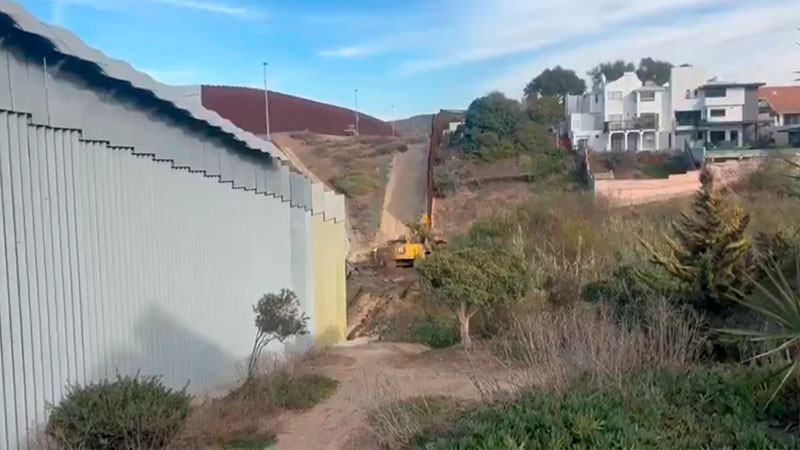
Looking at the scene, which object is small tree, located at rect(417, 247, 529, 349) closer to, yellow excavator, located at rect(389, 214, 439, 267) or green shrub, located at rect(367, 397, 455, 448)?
green shrub, located at rect(367, 397, 455, 448)

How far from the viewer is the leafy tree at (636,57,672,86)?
8188cm

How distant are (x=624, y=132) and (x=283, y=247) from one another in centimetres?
4089

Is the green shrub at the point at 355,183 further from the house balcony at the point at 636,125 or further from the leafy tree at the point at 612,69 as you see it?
the leafy tree at the point at 612,69

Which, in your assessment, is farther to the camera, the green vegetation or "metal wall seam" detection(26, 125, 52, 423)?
the green vegetation

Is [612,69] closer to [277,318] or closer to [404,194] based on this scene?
[404,194]

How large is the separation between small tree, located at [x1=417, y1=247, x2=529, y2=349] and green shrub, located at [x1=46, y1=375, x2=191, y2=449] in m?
5.86

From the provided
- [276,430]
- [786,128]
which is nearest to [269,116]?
[786,128]

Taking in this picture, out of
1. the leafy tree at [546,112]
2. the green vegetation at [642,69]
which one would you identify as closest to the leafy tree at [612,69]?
the green vegetation at [642,69]

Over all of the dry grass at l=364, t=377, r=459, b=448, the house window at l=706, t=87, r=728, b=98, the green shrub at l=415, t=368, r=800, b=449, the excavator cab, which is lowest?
the excavator cab

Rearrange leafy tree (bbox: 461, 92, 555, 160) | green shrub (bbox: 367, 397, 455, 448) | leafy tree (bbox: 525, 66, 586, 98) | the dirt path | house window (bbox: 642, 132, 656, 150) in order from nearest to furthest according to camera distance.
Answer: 1. green shrub (bbox: 367, 397, 455, 448)
2. the dirt path
3. leafy tree (bbox: 461, 92, 555, 160)
4. house window (bbox: 642, 132, 656, 150)
5. leafy tree (bbox: 525, 66, 586, 98)

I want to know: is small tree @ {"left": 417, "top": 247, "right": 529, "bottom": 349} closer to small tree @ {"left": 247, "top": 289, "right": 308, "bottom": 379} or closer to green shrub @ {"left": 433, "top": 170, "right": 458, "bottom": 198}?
small tree @ {"left": 247, "top": 289, "right": 308, "bottom": 379}

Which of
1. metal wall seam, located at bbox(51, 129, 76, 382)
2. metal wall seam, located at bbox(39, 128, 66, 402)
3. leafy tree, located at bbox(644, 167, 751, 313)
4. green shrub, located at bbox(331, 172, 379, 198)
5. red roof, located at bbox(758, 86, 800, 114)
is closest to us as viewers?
metal wall seam, located at bbox(39, 128, 66, 402)

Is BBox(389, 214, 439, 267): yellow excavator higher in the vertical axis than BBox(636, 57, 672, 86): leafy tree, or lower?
lower

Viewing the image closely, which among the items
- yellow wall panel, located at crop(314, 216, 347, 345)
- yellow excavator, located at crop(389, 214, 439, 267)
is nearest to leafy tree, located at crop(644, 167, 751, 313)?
yellow wall panel, located at crop(314, 216, 347, 345)
